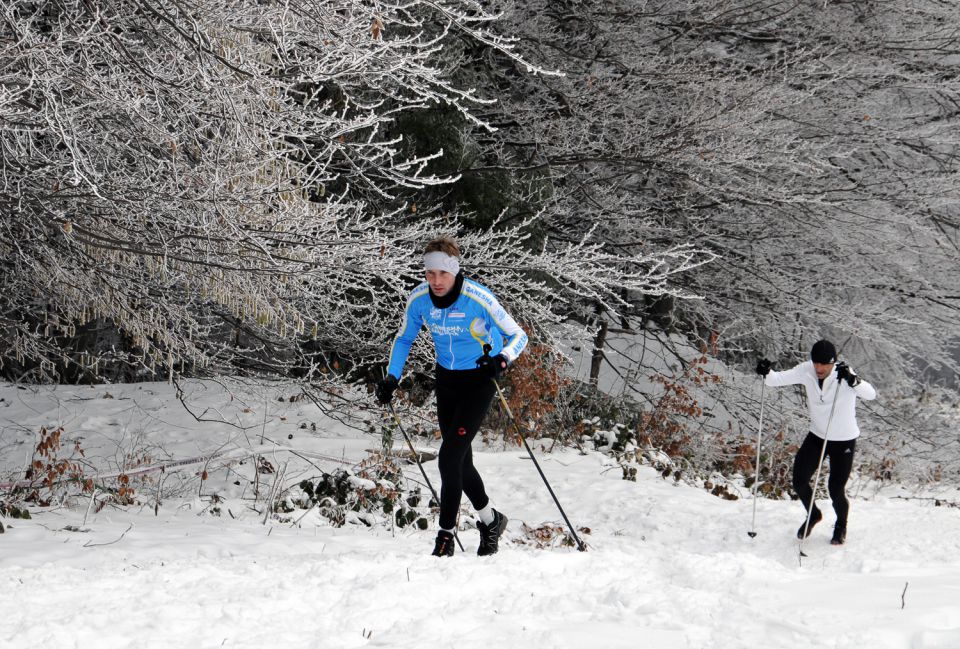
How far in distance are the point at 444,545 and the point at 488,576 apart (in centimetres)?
81

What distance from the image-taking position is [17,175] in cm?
524

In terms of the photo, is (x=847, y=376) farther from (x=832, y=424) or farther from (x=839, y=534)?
(x=839, y=534)

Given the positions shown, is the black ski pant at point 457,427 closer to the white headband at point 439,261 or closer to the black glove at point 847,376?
the white headband at point 439,261

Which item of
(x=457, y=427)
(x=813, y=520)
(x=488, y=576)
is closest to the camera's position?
(x=488, y=576)

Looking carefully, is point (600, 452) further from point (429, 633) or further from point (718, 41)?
point (429, 633)

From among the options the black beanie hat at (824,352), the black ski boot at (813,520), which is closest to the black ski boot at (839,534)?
the black ski boot at (813,520)

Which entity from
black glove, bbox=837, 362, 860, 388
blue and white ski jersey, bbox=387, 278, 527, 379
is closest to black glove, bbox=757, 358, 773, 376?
black glove, bbox=837, 362, 860, 388

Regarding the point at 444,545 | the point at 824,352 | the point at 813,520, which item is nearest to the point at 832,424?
the point at 824,352

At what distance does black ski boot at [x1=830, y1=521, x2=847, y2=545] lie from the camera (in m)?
6.92

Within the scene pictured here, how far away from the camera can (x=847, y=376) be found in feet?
22.4

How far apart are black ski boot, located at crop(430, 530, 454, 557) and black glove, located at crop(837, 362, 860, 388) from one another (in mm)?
3498

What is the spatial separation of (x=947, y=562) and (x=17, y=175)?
6.66m

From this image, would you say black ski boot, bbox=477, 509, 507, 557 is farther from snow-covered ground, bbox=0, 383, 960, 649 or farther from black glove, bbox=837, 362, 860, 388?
black glove, bbox=837, 362, 860, 388

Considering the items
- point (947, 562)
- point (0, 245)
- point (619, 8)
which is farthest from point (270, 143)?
point (619, 8)
